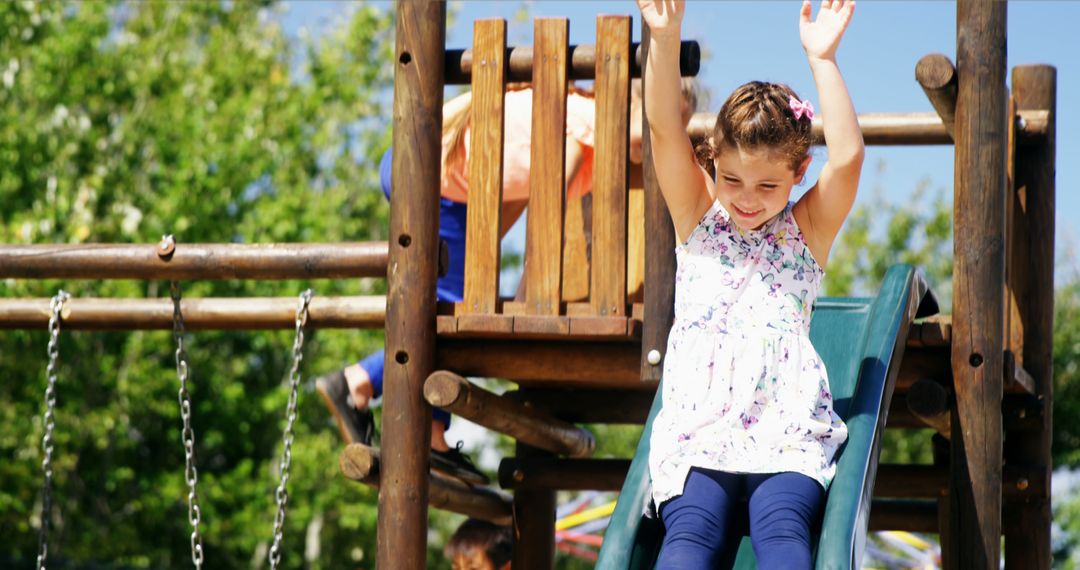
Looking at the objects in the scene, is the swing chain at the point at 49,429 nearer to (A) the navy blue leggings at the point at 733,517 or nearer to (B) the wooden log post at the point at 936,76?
(A) the navy blue leggings at the point at 733,517

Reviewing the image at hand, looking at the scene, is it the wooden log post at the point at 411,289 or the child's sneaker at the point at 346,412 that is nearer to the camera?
the wooden log post at the point at 411,289

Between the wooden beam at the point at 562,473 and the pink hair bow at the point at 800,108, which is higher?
the pink hair bow at the point at 800,108

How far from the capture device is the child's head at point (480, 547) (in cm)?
591

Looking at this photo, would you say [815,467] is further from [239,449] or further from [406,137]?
[239,449]

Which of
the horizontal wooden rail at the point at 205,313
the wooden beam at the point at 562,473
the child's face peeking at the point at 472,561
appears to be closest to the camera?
the horizontal wooden rail at the point at 205,313

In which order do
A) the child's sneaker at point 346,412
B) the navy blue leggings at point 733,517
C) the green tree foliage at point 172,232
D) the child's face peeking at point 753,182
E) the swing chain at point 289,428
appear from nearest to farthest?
1. the navy blue leggings at point 733,517
2. the child's face peeking at point 753,182
3. the swing chain at point 289,428
4. the child's sneaker at point 346,412
5. the green tree foliage at point 172,232

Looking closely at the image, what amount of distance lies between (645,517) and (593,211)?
45.2 inches

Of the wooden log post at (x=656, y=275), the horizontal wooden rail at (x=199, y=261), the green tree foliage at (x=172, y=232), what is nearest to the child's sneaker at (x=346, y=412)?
the horizontal wooden rail at (x=199, y=261)

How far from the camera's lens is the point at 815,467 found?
3.08m

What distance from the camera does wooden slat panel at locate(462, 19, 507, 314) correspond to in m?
4.22

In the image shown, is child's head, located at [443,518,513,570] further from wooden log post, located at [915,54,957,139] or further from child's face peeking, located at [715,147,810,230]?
child's face peeking, located at [715,147,810,230]

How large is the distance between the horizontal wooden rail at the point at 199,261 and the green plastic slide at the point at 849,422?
1.26 metres

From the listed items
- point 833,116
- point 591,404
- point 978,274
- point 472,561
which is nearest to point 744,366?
point 833,116

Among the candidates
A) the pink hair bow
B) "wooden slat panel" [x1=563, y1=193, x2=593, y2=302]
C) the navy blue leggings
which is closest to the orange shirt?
"wooden slat panel" [x1=563, y1=193, x2=593, y2=302]
